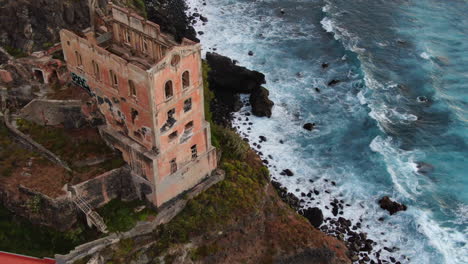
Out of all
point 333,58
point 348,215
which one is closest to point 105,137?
point 348,215

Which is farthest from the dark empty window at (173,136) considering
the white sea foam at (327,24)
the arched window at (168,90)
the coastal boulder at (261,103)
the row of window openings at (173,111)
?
the white sea foam at (327,24)

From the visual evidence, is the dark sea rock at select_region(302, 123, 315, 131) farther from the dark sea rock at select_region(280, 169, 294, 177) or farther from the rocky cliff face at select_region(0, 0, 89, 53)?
the rocky cliff face at select_region(0, 0, 89, 53)

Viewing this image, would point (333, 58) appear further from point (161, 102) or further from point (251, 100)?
point (161, 102)

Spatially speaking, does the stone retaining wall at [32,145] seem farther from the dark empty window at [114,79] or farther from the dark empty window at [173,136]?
the dark empty window at [173,136]

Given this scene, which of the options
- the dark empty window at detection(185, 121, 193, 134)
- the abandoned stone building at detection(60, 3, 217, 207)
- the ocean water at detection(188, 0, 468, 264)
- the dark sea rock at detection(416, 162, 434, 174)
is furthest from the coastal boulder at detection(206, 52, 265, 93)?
the dark empty window at detection(185, 121, 193, 134)

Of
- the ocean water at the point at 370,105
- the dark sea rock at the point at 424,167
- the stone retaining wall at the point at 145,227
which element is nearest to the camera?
the stone retaining wall at the point at 145,227

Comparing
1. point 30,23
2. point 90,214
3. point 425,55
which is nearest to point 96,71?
point 90,214
